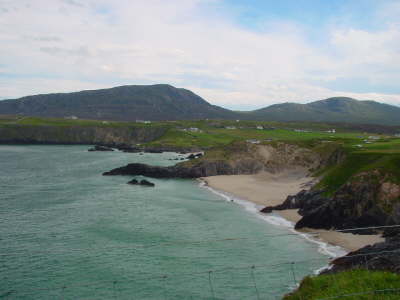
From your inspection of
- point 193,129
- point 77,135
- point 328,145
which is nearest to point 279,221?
point 328,145

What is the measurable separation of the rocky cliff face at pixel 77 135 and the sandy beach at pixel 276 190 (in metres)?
87.2

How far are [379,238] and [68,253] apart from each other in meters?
25.3

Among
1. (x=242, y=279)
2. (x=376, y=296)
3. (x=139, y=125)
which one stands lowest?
(x=242, y=279)

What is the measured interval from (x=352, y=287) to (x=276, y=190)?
142 feet

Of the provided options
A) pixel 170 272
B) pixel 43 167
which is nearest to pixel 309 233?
pixel 170 272

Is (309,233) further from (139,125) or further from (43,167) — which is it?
(139,125)

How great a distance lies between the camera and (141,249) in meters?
33.5

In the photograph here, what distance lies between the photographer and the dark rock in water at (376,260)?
23.6m

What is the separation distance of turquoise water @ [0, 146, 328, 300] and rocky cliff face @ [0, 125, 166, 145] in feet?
334

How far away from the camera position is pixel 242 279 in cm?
2767

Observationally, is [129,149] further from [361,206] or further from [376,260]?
[376,260]

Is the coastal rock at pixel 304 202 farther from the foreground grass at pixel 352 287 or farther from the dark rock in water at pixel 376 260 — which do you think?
the foreground grass at pixel 352 287

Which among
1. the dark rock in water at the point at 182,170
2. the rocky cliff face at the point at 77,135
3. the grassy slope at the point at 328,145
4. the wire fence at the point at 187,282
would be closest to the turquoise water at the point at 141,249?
the wire fence at the point at 187,282

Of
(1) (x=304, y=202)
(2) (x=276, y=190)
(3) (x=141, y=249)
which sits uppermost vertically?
(1) (x=304, y=202)
